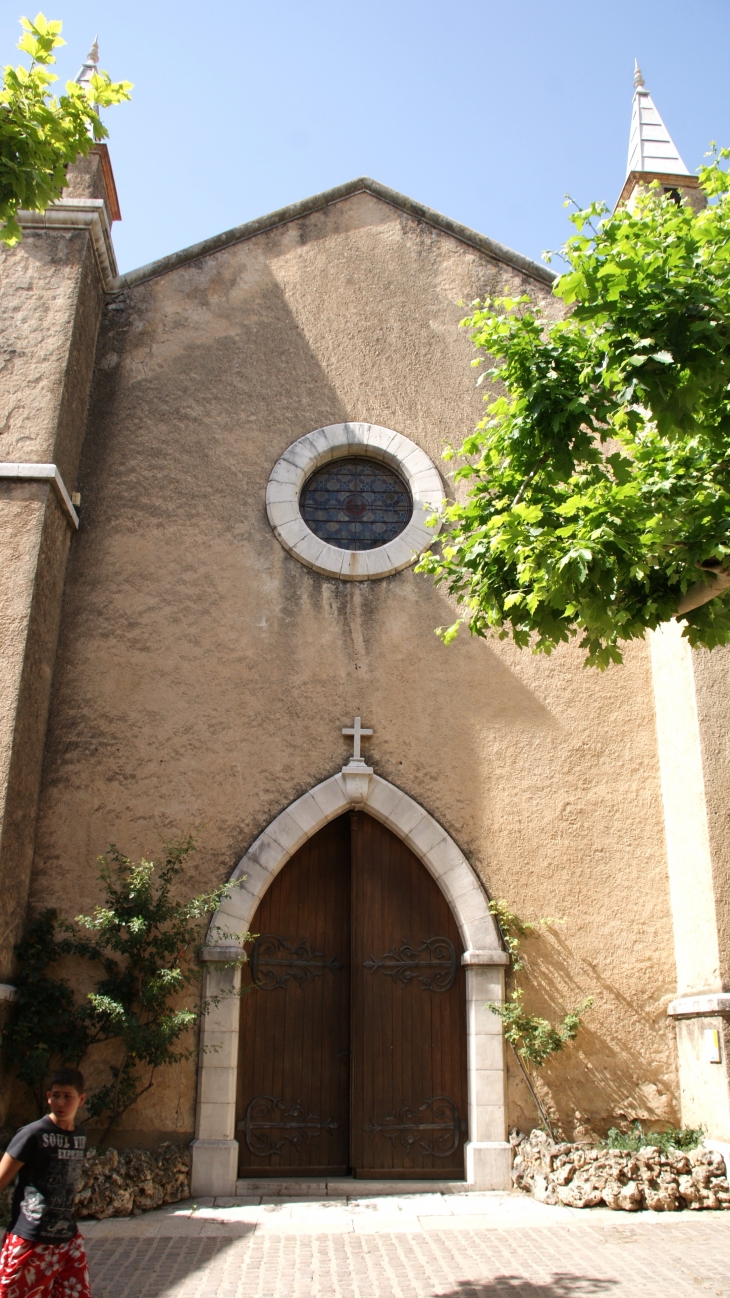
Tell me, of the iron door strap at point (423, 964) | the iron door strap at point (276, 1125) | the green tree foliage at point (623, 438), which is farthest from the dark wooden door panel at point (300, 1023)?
the green tree foliage at point (623, 438)

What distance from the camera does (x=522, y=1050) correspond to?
6.71 metres

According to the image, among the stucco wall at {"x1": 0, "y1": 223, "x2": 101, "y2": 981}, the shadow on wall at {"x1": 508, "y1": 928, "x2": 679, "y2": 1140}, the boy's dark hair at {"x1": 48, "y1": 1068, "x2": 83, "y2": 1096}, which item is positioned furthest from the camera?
the shadow on wall at {"x1": 508, "y1": 928, "x2": 679, "y2": 1140}

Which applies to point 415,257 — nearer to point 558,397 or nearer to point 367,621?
point 367,621

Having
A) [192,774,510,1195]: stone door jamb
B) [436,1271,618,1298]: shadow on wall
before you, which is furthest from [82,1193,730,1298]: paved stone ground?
[192,774,510,1195]: stone door jamb

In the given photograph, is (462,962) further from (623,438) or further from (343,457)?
(343,457)

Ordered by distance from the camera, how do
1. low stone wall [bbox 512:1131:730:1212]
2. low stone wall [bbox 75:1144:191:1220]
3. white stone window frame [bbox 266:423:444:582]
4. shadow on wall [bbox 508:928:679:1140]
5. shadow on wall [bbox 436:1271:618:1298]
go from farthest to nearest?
white stone window frame [bbox 266:423:444:582] → shadow on wall [bbox 508:928:679:1140] → low stone wall [bbox 512:1131:730:1212] → low stone wall [bbox 75:1144:191:1220] → shadow on wall [bbox 436:1271:618:1298]

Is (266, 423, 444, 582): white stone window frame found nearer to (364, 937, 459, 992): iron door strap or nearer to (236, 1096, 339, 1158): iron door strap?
(364, 937, 459, 992): iron door strap

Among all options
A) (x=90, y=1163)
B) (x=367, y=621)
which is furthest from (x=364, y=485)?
(x=90, y=1163)

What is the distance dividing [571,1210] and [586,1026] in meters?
1.23

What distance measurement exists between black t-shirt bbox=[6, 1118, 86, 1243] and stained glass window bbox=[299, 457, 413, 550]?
5430 mm

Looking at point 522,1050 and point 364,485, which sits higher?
point 364,485

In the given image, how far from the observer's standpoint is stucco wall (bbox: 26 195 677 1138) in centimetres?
715

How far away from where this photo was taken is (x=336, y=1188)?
6.59 metres

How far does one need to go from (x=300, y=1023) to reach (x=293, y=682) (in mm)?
2491
